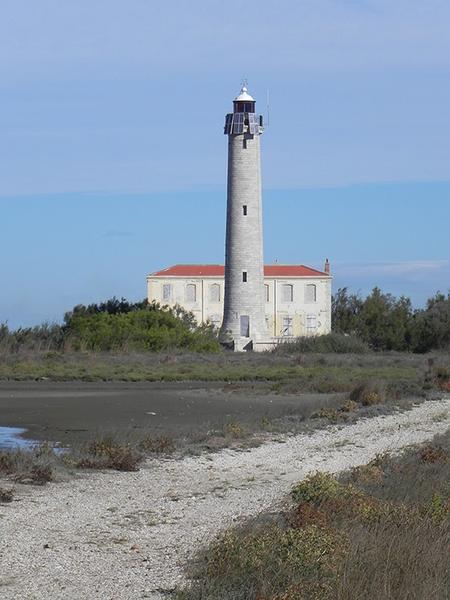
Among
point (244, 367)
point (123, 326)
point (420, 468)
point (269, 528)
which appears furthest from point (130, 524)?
point (123, 326)

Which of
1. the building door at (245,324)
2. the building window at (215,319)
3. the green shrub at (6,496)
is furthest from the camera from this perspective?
the building window at (215,319)

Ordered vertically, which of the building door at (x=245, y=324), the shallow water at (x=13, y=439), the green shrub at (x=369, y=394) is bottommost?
the shallow water at (x=13, y=439)

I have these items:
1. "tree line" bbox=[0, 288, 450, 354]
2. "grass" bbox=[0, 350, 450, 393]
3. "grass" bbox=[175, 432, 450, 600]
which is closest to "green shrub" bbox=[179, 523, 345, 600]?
"grass" bbox=[175, 432, 450, 600]

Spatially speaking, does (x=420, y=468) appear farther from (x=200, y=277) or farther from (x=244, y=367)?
(x=200, y=277)

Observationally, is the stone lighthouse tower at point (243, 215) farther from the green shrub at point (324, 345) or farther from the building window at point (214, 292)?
the building window at point (214, 292)

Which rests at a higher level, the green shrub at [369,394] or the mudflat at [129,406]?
the green shrub at [369,394]

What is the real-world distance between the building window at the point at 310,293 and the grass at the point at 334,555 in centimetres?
6600

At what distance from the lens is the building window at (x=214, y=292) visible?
77375 mm

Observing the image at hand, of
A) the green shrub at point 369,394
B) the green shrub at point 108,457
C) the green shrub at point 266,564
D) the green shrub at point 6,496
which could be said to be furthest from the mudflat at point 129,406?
the green shrub at point 266,564

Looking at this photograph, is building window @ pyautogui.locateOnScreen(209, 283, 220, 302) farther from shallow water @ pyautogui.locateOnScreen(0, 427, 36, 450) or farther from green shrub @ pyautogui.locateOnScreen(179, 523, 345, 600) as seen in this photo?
green shrub @ pyautogui.locateOnScreen(179, 523, 345, 600)

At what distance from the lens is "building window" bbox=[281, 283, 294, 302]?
7781 cm

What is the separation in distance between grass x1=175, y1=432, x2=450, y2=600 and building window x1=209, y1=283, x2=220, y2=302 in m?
65.5

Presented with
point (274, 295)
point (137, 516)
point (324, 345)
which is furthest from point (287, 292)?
point (137, 516)

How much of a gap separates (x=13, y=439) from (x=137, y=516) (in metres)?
10.1
